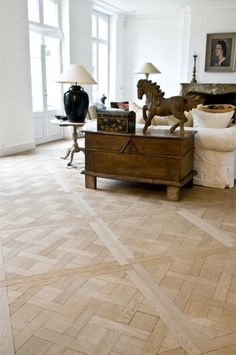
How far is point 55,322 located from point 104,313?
0.25 meters

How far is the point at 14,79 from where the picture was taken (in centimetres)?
585

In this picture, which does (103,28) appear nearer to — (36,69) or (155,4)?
(155,4)

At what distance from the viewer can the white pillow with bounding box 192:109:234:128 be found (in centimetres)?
407

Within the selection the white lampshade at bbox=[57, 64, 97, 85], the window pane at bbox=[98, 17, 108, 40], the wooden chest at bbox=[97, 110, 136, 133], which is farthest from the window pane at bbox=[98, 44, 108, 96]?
the wooden chest at bbox=[97, 110, 136, 133]

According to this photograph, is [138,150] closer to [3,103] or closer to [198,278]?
[198,278]

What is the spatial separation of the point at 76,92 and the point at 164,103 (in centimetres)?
170

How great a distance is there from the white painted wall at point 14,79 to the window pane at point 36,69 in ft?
1.49

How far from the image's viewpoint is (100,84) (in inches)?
361

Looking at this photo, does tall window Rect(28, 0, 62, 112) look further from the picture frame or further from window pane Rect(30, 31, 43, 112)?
the picture frame

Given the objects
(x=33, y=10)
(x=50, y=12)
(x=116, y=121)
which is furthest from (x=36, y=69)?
(x=116, y=121)

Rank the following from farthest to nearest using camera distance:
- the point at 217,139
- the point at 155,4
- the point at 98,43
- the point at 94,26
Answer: the point at 98,43, the point at 94,26, the point at 155,4, the point at 217,139

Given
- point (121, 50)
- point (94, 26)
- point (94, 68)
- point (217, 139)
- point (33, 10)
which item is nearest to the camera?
point (217, 139)

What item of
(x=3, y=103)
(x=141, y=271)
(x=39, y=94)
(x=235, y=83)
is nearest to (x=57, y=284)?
(x=141, y=271)

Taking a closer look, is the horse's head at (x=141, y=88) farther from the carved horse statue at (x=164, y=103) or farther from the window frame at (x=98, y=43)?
the window frame at (x=98, y=43)
